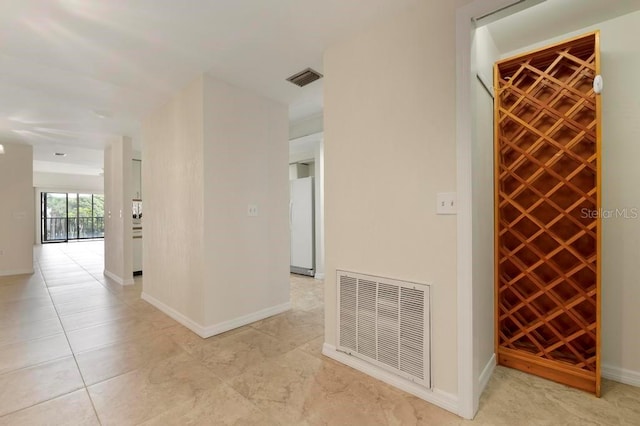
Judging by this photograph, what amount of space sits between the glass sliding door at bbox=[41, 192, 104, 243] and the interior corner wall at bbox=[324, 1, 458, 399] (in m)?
13.0

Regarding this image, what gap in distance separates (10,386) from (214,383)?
1283 mm

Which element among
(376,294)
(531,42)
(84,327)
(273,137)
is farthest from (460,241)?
(84,327)

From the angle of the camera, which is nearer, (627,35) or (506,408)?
(506,408)

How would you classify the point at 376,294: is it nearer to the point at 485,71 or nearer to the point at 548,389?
the point at 548,389

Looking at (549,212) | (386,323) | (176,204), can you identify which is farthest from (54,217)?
(549,212)

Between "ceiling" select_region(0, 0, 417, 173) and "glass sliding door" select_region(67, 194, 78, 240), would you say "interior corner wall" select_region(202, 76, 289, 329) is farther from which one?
"glass sliding door" select_region(67, 194, 78, 240)

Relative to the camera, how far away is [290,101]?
3.25 metres

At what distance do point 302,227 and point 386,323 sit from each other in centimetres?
326

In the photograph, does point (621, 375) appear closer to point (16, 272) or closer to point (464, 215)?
point (464, 215)

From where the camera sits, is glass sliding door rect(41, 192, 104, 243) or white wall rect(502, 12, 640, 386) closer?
white wall rect(502, 12, 640, 386)

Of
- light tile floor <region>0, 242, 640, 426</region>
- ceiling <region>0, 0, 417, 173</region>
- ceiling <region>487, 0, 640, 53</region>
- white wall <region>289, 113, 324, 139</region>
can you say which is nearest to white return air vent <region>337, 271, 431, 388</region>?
light tile floor <region>0, 242, 640, 426</region>

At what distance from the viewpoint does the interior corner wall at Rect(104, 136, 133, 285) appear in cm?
452

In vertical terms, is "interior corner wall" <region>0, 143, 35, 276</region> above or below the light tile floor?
above

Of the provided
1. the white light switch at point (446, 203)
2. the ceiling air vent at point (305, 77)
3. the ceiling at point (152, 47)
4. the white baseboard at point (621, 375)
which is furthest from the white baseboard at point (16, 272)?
the white baseboard at point (621, 375)
